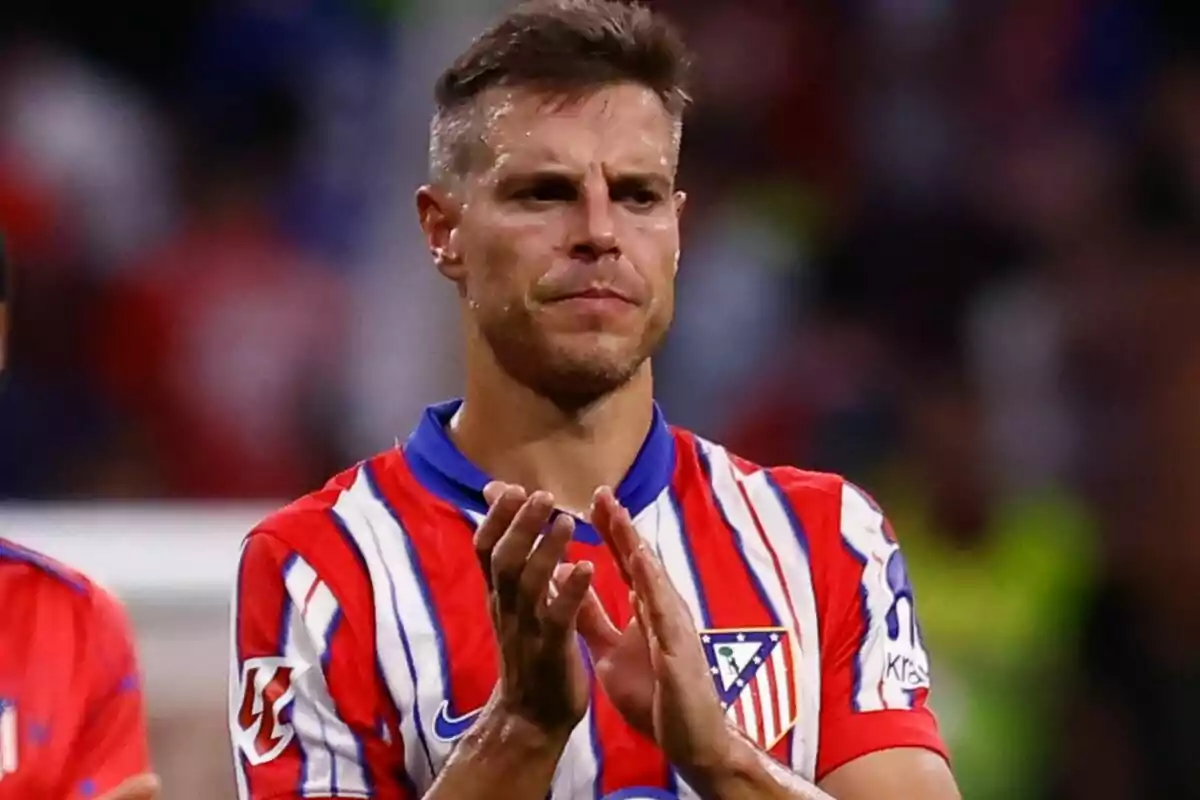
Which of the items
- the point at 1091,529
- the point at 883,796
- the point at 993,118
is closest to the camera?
the point at 883,796

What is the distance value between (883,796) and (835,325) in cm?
343

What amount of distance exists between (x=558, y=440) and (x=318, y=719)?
462mm

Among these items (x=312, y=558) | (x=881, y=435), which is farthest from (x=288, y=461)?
(x=312, y=558)

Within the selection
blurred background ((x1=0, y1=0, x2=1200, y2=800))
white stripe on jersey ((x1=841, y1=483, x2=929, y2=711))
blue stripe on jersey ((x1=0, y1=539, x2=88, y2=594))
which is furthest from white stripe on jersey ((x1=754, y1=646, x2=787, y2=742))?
blurred background ((x1=0, y1=0, x2=1200, y2=800))

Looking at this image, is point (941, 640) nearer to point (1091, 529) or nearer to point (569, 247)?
point (1091, 529)

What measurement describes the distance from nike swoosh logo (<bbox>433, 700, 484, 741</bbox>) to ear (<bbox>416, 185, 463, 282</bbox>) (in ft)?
1.85

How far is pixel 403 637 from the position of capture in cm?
271

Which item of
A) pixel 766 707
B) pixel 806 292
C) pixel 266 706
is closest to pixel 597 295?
pixel 766 707

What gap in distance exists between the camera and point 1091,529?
553 centimetres

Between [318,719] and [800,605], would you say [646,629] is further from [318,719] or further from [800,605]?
[318,719]

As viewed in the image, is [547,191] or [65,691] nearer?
[65,691]

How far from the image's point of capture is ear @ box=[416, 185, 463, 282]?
285cm

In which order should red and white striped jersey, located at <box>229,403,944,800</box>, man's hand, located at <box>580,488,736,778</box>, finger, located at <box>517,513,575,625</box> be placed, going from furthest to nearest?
red and white striped jersey, located at <box>229,403,944,800</box>, man's hand, located at <box>580,488,736,778</box>, finger, located at <box>517,513,575,625</box>

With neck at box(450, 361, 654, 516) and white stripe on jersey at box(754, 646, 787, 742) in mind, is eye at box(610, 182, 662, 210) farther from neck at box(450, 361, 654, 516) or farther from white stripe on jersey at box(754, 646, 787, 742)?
white stripe on jersey at box(754, 646, 787, 742)
